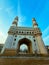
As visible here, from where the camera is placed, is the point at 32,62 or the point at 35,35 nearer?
the point at 32,62

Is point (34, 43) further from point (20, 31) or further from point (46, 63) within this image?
point (46, 63)

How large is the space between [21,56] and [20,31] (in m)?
12.3

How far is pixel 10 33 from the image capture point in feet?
73.5

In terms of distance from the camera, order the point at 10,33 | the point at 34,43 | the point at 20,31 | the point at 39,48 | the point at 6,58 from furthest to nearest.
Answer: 1. the point at 20,31
2. the point at 10,33
3. the point at 34,43
4. the point at 39,48
5. the point at 6,58

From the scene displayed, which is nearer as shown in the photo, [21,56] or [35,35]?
[21,56]

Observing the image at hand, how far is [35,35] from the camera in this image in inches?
886

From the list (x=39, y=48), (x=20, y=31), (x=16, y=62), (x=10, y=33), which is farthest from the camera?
(x=20, y=31)

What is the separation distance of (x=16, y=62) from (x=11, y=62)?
2.15 feet

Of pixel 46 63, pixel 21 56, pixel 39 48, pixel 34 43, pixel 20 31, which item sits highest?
pixel 20 31

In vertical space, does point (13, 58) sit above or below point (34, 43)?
below

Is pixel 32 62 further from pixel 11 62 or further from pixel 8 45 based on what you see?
pixel 8 45

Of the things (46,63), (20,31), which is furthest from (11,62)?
(20,31)

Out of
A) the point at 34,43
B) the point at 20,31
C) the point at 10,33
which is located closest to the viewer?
the point at 34,43

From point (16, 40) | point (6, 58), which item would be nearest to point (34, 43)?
point (16, 40)
